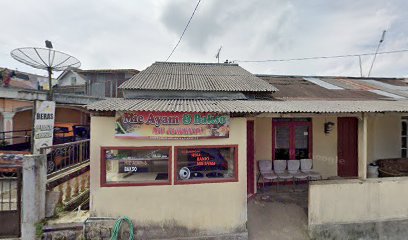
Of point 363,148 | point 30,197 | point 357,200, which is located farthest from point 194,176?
point 363,148

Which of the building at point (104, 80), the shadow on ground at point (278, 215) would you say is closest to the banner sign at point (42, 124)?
the shadow on ground at point (278, 215)

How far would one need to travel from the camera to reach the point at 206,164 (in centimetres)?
527

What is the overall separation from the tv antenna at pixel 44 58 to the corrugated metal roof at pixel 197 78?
3.04 metres

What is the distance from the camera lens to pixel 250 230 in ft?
17.5

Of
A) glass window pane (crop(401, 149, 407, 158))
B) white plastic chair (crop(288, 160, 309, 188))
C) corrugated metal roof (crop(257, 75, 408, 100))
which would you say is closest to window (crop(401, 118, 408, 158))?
glass window pane (crop(401, 149, 407, 158))

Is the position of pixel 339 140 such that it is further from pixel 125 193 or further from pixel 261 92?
pixel 125 193

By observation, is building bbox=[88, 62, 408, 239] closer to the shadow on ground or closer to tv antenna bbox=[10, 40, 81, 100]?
the shadow on ground

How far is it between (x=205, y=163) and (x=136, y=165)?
5.50ft

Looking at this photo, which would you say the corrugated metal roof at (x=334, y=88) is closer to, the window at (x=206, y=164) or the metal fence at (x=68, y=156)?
the window at (x=206, y=164)

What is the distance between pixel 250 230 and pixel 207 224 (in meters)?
1.16

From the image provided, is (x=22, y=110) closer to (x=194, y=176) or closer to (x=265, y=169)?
(x=194, y=176)

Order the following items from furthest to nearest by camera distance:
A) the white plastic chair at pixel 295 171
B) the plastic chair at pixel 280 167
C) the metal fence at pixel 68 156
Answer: the plastic chair at pixel 280 167 → the white plastic chair at pixel 295 171 → the metal fence at pixel 68 156

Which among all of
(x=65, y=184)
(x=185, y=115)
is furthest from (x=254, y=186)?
(x=65, y=184)

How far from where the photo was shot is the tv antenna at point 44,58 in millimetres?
7328
